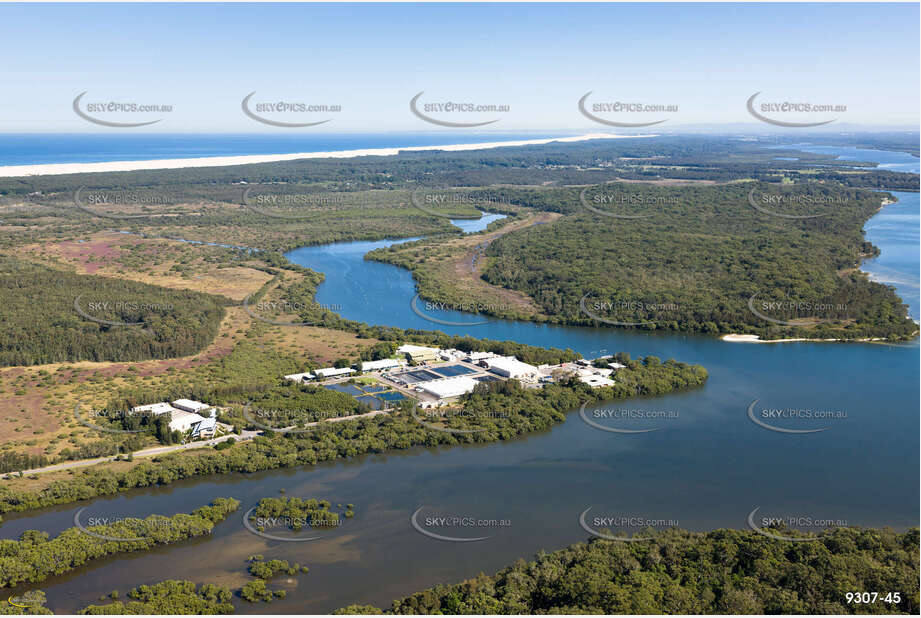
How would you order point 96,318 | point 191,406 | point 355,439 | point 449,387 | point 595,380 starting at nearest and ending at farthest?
point 355,439
point 191,406
point 449,387
point 595,380
point 96,318

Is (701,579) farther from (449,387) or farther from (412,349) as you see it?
(412,349)

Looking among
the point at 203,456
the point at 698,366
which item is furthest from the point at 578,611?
the point at 698,366

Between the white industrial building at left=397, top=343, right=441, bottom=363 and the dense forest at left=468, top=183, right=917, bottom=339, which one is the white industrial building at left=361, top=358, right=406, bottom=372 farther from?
the dense forest at left=468, top=183, right=917, bottom=339

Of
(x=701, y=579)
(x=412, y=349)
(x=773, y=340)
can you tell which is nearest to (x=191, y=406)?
(x=412, y=349)

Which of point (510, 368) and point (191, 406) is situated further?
point (510, 368)

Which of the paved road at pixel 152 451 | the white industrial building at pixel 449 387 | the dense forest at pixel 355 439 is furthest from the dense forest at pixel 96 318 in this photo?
the white industrial building at pixel 449 387

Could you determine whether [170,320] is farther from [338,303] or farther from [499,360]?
[499,360]

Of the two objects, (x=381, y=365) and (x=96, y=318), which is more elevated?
(x=96, y=318)
